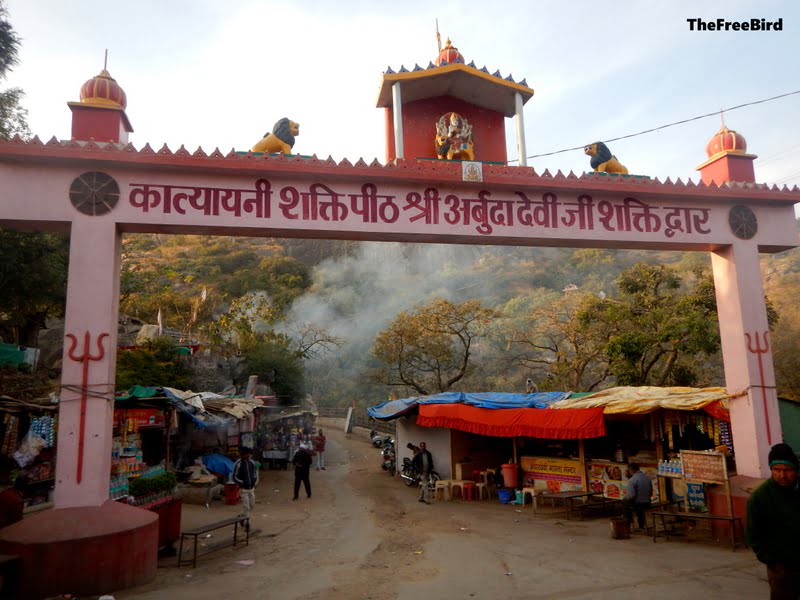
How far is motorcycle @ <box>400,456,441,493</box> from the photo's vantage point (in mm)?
16516

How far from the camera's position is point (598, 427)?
11867mm

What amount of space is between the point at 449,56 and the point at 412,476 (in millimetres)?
12719

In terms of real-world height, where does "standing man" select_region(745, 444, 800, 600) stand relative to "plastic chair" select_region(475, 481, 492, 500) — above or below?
above

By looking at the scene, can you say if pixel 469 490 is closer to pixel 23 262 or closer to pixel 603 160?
pixel 603 160

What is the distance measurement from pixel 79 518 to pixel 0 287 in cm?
1240

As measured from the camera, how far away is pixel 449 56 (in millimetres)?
9992

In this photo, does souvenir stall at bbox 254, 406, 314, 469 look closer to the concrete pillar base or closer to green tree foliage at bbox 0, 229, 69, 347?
green tree foliage at bbox 0, 229, 69, 347

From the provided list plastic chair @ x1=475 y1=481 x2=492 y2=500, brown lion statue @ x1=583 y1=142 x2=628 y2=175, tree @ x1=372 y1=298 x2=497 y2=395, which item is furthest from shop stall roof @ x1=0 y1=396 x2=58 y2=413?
tree @ x1=372 y1=298 x2=497 y2=395

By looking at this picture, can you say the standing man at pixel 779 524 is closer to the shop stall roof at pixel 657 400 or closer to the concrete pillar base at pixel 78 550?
the shop stall roof at pixel 657 400

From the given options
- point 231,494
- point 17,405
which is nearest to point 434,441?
point 231,494

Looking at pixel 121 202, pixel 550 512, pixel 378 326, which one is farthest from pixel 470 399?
pixel 378 326

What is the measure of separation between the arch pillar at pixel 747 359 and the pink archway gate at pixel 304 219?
0.07 feet

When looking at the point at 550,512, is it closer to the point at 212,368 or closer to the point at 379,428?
the point at 212,368

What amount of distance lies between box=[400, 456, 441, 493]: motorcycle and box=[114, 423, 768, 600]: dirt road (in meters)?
3.42
